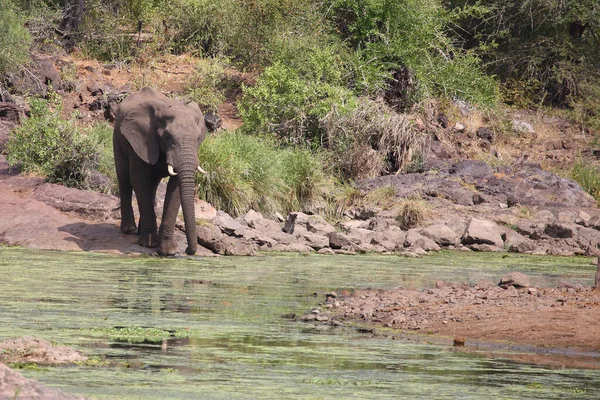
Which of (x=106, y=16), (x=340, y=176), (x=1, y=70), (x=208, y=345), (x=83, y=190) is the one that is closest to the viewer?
(x=208, y=345)

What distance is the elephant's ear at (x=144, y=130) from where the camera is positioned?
63.2 ft

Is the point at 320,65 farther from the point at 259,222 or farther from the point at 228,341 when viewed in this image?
the point at 228,341

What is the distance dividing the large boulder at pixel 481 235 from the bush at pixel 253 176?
3834 millimetres

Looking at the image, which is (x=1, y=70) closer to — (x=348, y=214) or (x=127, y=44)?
(x=127, y=44)

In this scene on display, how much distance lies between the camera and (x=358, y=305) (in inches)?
513

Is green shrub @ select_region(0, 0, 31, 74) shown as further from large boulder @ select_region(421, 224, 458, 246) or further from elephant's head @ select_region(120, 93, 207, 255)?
large boulder @ select_region(421, 224, 458, 246)

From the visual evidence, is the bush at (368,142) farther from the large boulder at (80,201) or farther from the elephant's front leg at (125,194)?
the elephant's front leg at (125,194)

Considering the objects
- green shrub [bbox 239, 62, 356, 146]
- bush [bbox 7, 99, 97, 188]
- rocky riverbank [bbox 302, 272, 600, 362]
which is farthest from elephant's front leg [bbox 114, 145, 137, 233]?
green shrub [bbox 239, 62, 356, 146]

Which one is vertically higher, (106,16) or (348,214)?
(106,16)

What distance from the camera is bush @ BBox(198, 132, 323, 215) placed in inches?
947

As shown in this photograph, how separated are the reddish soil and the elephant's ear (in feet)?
20.1

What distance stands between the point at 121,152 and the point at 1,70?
12.3 metres

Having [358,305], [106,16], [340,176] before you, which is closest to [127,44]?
[106,16]

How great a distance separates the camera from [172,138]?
18.9 metres
